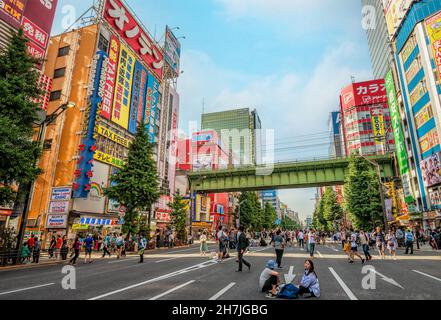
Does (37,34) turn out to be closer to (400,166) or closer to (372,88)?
(400,166)

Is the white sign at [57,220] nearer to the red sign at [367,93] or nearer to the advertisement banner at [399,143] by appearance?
the advertisement banner at [399,143]

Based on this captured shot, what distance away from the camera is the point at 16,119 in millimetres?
14539

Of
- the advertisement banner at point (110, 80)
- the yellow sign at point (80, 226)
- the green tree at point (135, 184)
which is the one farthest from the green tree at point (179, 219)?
the advertisement banner at point (110, 80)

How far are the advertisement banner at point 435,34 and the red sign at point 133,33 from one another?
4014 centimetres

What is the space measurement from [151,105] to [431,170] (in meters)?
39.7

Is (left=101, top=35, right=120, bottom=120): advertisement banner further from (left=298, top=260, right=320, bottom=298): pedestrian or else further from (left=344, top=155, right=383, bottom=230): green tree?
(left=344, top=155, right=383, bottom=230): green tree

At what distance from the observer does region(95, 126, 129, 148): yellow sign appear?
3220 centimetres

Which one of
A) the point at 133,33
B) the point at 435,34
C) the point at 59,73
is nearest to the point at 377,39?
the point at 435,34

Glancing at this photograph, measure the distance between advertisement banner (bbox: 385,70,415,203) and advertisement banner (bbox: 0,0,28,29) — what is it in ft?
159

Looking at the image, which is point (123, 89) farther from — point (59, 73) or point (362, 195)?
point (362, 195)

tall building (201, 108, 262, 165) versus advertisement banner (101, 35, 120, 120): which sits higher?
tall building (201, 108, 262, 165)

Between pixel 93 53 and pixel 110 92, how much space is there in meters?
5.07

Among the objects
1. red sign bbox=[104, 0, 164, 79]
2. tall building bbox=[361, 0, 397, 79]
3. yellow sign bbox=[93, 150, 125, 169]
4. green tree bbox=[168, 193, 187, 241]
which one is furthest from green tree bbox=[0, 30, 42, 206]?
tall building bbox=[361, 0, 397, 79]
